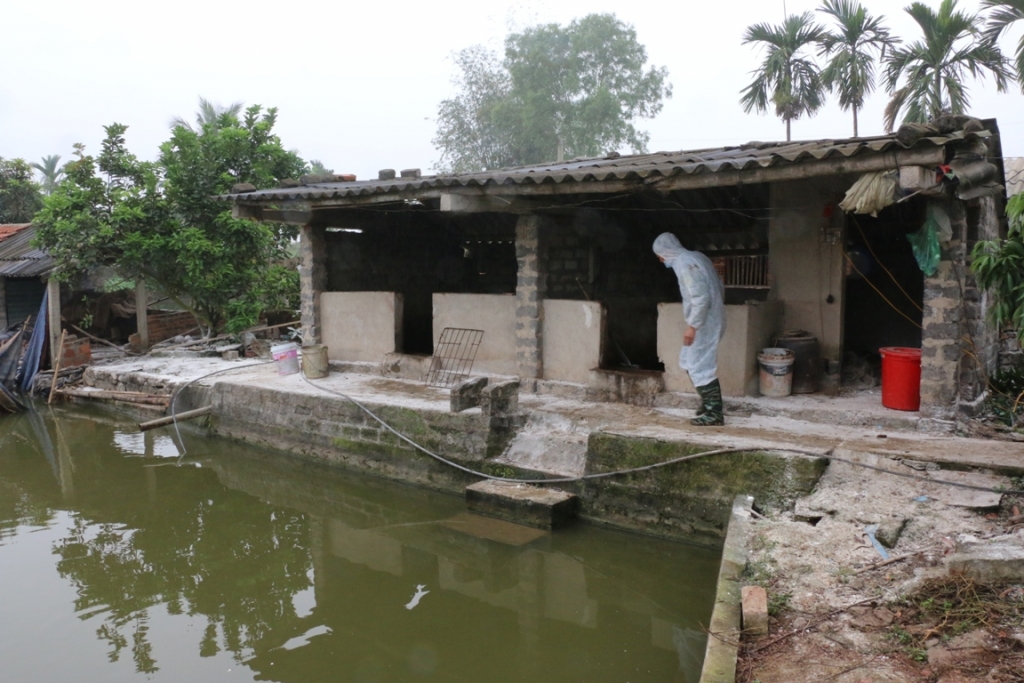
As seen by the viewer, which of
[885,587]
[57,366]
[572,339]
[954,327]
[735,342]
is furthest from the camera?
[57,366]

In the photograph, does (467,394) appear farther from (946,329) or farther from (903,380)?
(946,329)

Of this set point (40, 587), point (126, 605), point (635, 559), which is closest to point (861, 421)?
point (635, 559)

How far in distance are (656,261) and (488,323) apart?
2.92 meters

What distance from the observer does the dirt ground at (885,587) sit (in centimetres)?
341

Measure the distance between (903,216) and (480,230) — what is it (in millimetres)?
6319

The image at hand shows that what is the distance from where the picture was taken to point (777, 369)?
24.7 feet

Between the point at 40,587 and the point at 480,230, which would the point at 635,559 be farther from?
the point at 480,230

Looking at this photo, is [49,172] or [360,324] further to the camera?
[49,172]

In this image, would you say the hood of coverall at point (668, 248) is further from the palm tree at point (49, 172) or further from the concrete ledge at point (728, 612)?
the palm tree at point (49, 172)

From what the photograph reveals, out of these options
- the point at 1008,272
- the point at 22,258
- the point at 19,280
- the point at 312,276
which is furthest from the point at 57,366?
the point at 1008,272

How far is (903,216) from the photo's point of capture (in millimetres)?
8969

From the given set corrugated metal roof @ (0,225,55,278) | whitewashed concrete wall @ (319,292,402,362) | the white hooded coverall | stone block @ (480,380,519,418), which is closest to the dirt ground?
the white hooded coverall

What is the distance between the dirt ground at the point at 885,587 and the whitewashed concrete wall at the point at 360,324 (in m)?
6.06

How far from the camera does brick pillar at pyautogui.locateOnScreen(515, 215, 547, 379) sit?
8836 millimetres
